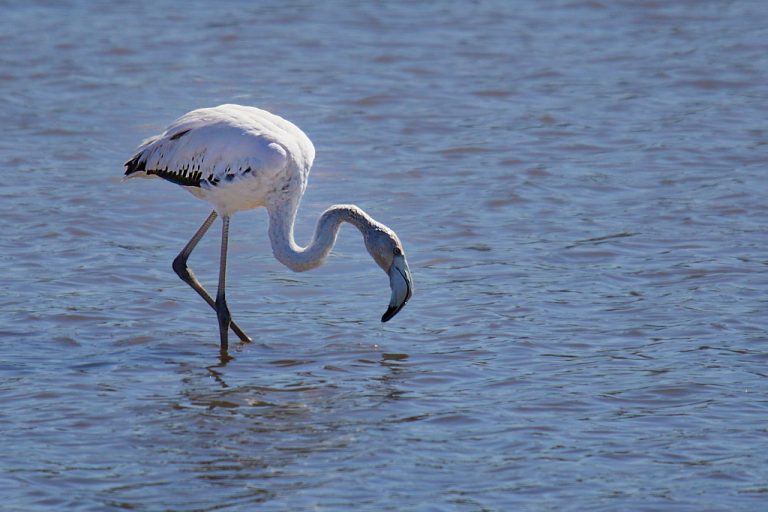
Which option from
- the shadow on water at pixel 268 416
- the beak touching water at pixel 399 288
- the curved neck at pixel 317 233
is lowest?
the shadow on water at pixel 268 416

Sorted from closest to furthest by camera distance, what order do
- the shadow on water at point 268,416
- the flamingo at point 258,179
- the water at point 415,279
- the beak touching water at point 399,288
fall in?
the shadow on water at point 268,416 → the water at point 415,279 → the beak touching water at point 399,288 → the flamingo at point 258,179

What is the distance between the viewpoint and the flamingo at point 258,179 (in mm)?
8680

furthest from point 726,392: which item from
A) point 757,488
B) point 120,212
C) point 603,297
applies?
point 120,212

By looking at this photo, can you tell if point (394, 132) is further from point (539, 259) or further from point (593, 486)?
point (593, 486)

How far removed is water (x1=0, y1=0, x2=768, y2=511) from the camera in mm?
6809

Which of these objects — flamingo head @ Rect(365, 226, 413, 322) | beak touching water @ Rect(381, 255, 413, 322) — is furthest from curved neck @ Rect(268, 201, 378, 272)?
beak touching water @ Rect(381, 255, 413, 322)

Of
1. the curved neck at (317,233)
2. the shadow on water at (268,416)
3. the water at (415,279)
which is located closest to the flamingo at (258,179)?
the curved neck at (317,233)

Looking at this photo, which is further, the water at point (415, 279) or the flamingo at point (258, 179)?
the flamingo at point (258, 179)

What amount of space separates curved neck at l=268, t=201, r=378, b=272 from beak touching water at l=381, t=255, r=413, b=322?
0.34m

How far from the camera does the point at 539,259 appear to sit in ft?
33.8

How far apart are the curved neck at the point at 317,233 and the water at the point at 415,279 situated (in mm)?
532

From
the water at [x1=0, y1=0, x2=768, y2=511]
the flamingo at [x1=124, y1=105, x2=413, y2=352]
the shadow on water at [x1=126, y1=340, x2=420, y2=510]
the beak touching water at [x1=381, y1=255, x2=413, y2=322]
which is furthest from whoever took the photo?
the flamingo at [x1=124, y1=105, x2=413, y2=352]

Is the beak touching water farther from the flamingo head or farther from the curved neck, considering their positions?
the curved neck

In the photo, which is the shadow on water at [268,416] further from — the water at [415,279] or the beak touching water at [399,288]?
the beak touching water at [399,288]
